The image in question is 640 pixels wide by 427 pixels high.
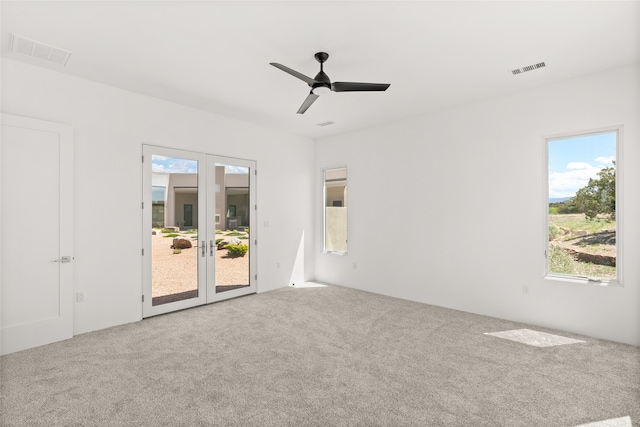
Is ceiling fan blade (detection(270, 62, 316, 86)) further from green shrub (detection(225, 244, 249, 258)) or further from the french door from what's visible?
green shrub (detection(225, 244, 249, 258))

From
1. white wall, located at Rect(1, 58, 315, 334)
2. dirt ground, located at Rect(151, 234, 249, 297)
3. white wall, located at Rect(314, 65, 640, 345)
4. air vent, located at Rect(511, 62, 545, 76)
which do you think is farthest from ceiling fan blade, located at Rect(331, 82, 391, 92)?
dirt ground, located at Rect(151, 234, 249, 297)

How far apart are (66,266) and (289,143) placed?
13.3 ft

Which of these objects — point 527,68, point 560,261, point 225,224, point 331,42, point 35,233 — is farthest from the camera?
point 225,224

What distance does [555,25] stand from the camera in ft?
8.89

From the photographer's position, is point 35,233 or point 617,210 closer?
point 35,233

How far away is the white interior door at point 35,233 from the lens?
319cm

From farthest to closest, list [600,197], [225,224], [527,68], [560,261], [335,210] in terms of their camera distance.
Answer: [335,210] → [225,224] → [560,261] → [600,197] → [527,68]

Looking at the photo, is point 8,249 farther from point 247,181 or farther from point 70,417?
point 247,181

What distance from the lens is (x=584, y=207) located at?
12.4 feet

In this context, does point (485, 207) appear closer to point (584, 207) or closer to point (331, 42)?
point (584, 207)

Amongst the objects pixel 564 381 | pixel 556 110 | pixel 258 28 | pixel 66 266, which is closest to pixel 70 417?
pixel 66 266

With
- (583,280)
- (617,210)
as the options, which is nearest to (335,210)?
(583,280)

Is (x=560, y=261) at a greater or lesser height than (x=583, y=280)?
greater

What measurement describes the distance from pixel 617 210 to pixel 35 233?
21.0 ft
